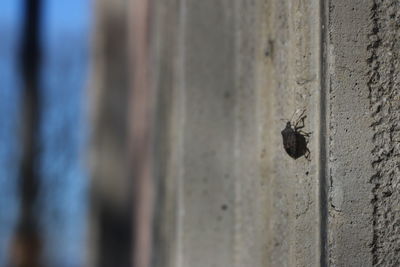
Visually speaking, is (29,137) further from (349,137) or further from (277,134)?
(349,137)

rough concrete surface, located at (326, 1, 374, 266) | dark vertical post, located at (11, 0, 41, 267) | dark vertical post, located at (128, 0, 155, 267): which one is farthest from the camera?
dark vertical post, located at (11, 0, 41, 267)

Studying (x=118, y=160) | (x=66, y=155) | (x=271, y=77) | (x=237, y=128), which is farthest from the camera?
(x=66, y=155)

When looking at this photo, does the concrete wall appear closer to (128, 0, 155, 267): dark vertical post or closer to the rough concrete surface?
the rough concrete surface

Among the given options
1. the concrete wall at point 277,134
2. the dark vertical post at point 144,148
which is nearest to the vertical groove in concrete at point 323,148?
the concrete wall at point 277,134

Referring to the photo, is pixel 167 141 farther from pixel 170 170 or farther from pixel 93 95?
pixel 93 95

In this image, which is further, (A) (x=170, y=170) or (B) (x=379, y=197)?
(A) (x=170, y=170)

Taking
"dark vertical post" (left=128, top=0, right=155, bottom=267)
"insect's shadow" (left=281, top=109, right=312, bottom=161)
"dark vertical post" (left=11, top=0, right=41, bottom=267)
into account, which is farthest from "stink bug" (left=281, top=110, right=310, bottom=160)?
"dark vertical post" (left=11, top=0, right=41, bottom=267)

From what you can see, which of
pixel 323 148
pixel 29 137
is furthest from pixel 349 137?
pixel 29 137

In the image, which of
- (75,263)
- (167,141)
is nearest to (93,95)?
(75,263)
